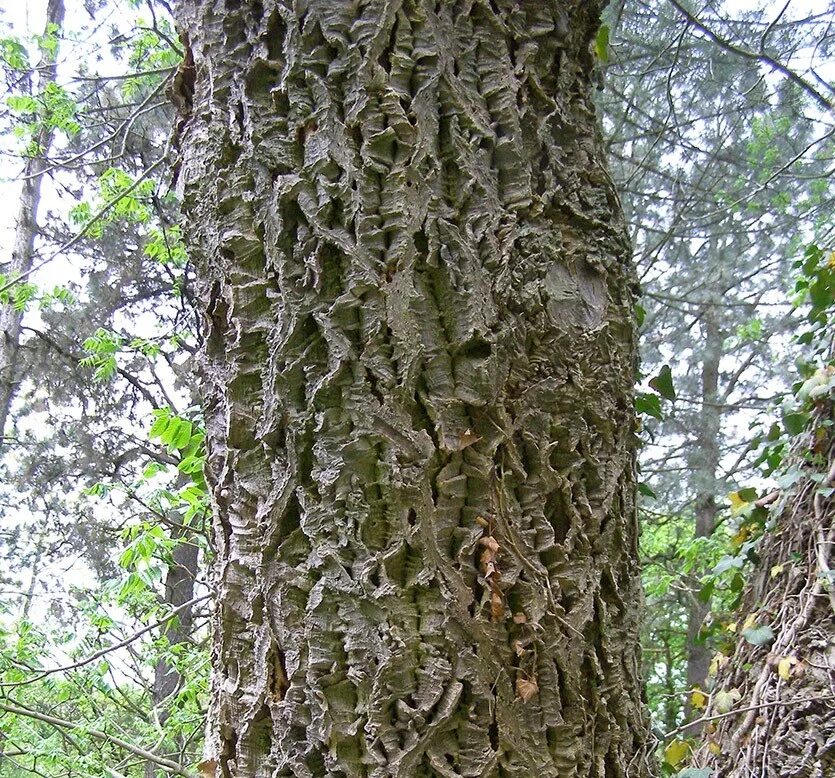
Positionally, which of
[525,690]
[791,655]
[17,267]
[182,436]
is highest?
[17,267]

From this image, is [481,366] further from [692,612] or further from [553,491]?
[692,612]

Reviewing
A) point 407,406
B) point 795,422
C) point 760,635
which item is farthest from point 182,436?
point 795,422

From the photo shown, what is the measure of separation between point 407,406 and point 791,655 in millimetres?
2083

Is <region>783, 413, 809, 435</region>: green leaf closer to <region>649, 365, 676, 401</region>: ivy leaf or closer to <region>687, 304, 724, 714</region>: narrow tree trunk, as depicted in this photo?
<region>649, 365, 676, 401</region>: ivy leaf

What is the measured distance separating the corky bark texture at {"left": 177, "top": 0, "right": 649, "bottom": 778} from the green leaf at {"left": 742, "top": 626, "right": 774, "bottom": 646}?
1675 mm

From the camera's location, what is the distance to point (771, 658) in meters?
2.33

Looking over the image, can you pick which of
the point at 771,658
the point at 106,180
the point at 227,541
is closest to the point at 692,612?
the point at 771,658

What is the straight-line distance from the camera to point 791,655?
2.27 m

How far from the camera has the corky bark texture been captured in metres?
0.78

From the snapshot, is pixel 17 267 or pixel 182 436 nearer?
pixel 182 436

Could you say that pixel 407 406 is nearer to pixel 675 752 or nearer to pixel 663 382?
pixel 663 382

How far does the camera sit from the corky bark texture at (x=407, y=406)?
A: 0.78 m

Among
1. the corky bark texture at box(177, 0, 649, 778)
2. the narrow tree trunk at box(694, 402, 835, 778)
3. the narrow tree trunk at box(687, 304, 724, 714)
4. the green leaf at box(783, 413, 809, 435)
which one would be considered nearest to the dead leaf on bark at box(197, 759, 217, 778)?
the corky bark texture at box(177, 0, 649, 778)

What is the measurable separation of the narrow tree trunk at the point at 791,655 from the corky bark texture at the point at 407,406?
1.61 meters
